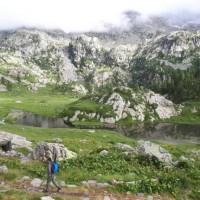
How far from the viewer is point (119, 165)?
137ft

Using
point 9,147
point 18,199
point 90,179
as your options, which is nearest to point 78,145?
point 9,147

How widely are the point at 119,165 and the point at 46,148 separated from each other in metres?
9.29

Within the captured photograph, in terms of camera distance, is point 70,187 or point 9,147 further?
point 9,147

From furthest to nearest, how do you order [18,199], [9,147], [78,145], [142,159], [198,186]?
[78,145] < [9,147] < [142,159] < [198,186] < [18,199]

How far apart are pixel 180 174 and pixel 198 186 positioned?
2158 millimetres

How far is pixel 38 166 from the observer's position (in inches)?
1612

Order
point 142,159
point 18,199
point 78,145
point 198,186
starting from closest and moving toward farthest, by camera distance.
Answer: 1. point 18,199
2. point 198,186
3. point 142,159
4. point 78,145

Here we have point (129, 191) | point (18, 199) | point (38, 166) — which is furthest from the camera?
point (38, 166)

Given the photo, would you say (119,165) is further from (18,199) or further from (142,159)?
(18,199)

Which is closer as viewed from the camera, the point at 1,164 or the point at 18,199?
the point at 18,199

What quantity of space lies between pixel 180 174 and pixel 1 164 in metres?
17.5

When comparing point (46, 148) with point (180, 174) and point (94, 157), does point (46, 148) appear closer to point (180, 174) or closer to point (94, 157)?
point (94, 157)

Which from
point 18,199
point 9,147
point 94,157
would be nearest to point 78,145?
point 9,147

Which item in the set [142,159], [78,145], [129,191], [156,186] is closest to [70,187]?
Answer: [129,191]
